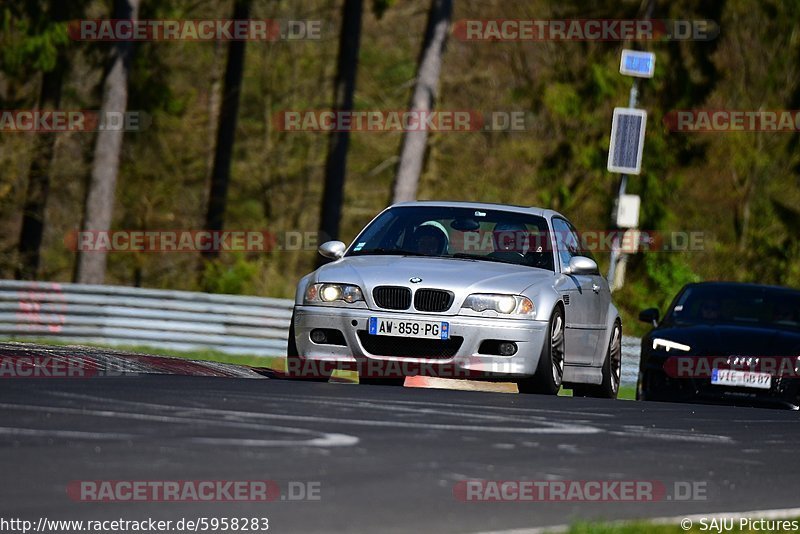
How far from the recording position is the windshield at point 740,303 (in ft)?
55.7

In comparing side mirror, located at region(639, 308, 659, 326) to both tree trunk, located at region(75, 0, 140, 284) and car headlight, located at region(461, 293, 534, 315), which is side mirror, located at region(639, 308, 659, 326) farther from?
tree trunk, located at region(75, 0, 140, 284)

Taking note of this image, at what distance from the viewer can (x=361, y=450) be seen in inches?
314

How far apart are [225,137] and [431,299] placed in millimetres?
28965

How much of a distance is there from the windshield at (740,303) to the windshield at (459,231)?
3.45m

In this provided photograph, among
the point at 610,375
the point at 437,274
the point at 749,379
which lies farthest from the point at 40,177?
the point at 437,274

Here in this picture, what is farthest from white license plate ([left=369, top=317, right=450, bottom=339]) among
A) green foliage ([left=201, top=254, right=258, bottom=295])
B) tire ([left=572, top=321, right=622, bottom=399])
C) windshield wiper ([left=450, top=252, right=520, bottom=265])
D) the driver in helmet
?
green foliage ([left=201, top=254, right=258, bottom=295])

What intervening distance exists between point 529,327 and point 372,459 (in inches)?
196

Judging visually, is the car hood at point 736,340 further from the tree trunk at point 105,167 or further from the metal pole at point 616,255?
the tree trunk at point 105,167

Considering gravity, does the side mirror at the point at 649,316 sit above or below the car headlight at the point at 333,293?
below

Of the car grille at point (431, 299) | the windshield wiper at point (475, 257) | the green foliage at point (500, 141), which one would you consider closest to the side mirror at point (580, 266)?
the windshield wiper at point (475, 257)

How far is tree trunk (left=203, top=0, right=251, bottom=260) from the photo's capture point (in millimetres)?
40656

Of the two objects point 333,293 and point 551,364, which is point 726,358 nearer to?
point 551,364

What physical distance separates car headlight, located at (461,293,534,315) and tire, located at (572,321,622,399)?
2.61 metres

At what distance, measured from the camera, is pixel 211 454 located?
755cm
